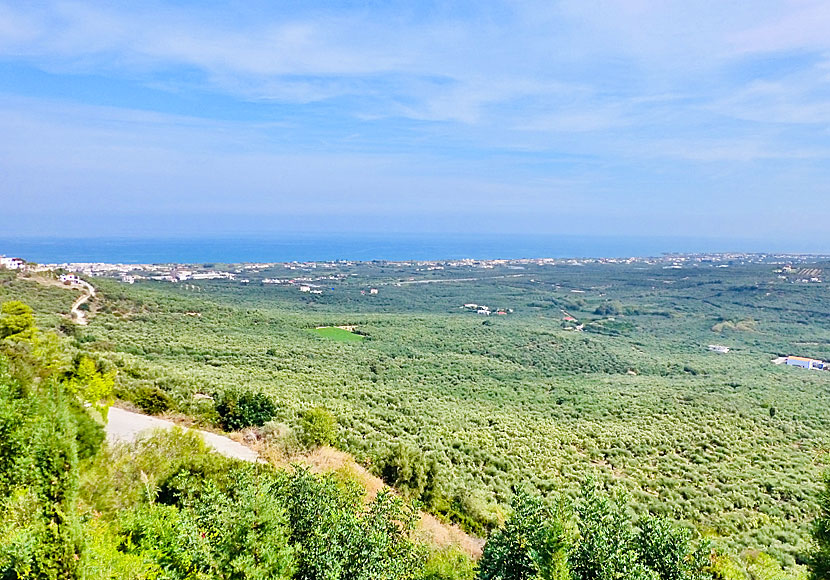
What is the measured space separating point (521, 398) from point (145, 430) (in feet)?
86.0

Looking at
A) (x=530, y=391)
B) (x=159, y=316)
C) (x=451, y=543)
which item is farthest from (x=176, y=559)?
(x=159, y=316)

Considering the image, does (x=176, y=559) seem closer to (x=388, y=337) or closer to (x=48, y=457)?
(x=48, y=457)

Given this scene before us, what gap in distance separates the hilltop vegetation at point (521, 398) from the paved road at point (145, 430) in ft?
4.06

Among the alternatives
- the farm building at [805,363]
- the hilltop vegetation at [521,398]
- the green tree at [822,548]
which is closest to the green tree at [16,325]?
the hilltop vegetation at [521,398]

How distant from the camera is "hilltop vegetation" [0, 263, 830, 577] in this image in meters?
18.0

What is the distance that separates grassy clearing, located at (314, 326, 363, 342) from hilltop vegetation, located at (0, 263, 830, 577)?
1.59 m

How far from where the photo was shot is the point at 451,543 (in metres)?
12.3

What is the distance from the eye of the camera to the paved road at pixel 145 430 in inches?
530

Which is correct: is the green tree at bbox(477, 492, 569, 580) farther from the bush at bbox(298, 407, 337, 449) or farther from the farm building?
the farm building

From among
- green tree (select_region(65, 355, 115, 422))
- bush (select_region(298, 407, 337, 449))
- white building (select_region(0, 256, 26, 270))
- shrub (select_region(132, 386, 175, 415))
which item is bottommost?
bush (select_region(298, 407, 337, 449))

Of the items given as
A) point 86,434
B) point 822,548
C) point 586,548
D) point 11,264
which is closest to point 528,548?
point 586,548

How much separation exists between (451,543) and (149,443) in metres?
8.16

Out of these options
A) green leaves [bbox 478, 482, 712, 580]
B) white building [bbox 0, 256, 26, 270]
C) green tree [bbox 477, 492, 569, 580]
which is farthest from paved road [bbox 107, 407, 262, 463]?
white building [bbox 0, 256, 26, 270]

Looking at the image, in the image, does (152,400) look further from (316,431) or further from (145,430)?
(316,431)
